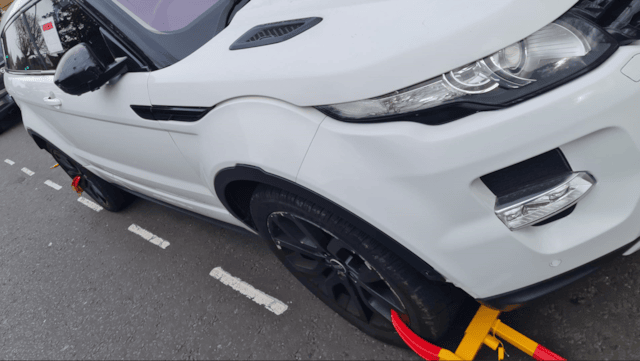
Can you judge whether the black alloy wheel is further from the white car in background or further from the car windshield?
the car windshield

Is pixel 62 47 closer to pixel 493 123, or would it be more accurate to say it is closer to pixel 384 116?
pixel 384 116

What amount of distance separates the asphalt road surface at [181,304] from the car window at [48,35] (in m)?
1.39

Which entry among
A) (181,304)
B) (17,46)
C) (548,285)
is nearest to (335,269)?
(548,285)

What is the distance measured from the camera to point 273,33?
1522 mm

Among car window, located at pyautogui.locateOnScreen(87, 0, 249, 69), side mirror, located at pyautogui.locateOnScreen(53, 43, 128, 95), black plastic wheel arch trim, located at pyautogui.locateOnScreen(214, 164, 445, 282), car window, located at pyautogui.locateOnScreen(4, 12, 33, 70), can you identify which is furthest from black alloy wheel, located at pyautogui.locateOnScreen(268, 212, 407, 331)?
car window, located at pyautogui.locateOnScreen(4, 12, 33, 70)

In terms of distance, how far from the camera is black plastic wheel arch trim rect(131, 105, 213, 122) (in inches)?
65.7

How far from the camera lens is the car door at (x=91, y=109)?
201 centimetres

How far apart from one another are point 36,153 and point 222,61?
232 inches

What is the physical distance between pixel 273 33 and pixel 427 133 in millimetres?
714

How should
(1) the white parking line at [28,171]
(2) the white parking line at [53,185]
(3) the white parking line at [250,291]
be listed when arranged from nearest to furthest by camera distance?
(3) the white parking line at [250,291], (2) the white parking line at [53,185], (1) the white parking line at [28,171]

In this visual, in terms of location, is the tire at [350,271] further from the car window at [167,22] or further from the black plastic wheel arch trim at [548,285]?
the car window at [167,22]

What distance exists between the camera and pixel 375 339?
77.6 inches

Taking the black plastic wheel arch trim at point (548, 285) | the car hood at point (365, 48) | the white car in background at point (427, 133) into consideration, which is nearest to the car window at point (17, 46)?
the white car in background at point (427, 133)

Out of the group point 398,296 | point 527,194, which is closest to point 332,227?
point 398,296
